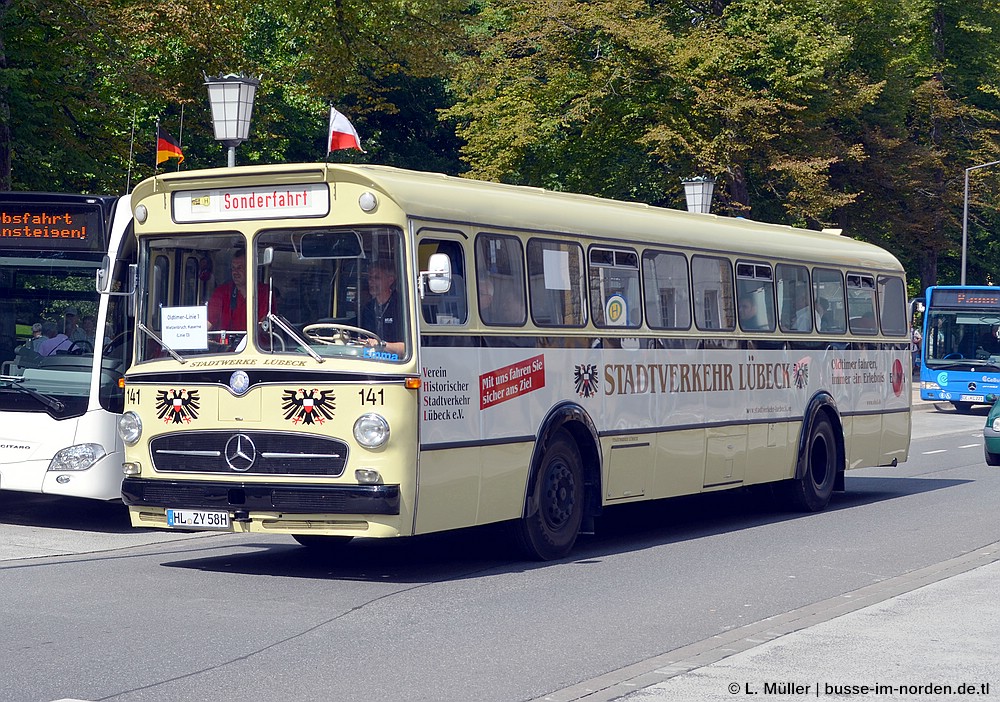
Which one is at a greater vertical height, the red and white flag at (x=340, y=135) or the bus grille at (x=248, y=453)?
the red and white flag at (x=340, y=135)

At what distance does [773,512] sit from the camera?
16625mm

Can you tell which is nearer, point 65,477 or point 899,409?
point 65,477

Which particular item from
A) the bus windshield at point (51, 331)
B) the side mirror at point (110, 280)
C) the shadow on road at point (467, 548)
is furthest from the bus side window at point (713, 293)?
the bus windshield at point (51, 331)

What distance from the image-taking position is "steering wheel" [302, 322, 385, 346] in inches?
411

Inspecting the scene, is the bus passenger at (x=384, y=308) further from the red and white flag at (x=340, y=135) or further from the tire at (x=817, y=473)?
the tire at (x=817, y=473)

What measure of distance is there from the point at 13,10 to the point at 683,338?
13.8 metres

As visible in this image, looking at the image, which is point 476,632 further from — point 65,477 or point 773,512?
point 773,512

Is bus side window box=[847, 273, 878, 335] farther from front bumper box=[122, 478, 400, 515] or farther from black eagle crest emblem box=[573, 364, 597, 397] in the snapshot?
front bumper box=[122, 478, 400, 515]

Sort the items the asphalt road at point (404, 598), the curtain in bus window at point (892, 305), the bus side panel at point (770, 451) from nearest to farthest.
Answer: the asphalt road at point (404, 598) → the bus side panel at point (770, 451) → the curtain in bus window at point (892, 305)

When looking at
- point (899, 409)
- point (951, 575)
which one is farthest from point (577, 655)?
point (899, 409)

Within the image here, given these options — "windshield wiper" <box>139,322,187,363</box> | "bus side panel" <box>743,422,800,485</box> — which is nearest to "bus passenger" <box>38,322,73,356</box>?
"windshield wiper" <box>139,322,187,363</box>

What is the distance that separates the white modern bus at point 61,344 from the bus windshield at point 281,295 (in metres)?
2.68

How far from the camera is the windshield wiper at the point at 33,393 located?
45.3 feet

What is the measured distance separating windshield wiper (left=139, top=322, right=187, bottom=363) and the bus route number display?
2.96 meters
